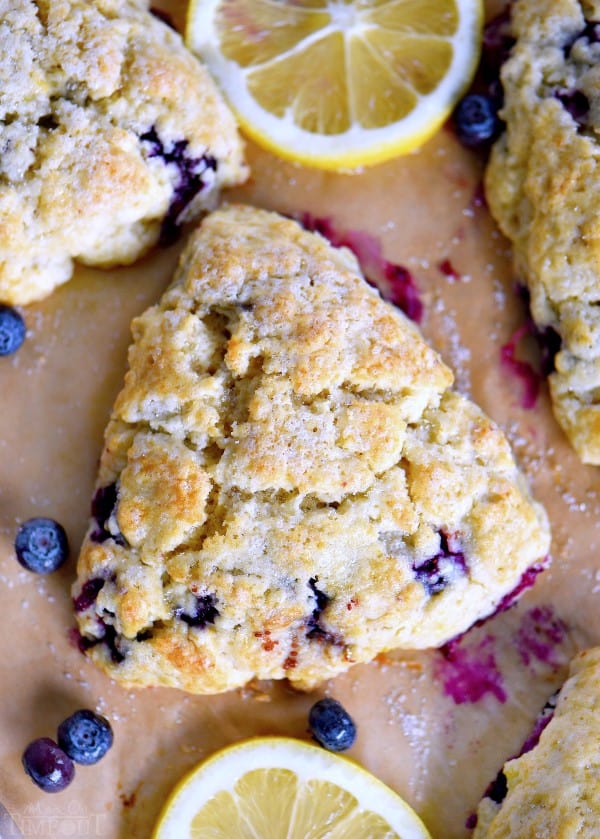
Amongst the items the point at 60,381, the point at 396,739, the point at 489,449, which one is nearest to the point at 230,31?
the point at 60,381

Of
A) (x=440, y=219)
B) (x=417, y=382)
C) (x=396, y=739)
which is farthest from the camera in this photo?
(x=440, y=219)

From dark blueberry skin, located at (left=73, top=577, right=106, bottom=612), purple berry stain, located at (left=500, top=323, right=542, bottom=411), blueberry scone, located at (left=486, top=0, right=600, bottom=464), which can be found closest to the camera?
dark blueberry skin, located at (left=73, top=577, right=106, bottom=612)

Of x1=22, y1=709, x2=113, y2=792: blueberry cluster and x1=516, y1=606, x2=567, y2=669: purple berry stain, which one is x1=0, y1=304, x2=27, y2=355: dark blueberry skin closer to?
x1=22, y1=709, x2=113, y2=792: blueberry cluster

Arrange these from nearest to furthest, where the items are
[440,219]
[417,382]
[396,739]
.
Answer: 1. [417,382]
2. [396,739]
3. [440,219]

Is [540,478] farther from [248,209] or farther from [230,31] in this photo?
[230,31]

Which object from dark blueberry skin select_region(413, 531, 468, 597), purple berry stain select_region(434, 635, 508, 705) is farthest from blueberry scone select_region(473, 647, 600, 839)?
dark blueberry skin select_region(413, 531, 468, 597)

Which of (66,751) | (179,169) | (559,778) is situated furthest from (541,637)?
(179,169)

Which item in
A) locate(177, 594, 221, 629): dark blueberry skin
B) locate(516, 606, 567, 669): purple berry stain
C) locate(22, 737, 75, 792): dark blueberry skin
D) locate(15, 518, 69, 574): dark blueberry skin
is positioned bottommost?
locate(22, 737, 75, 792): dark blueberry skin
